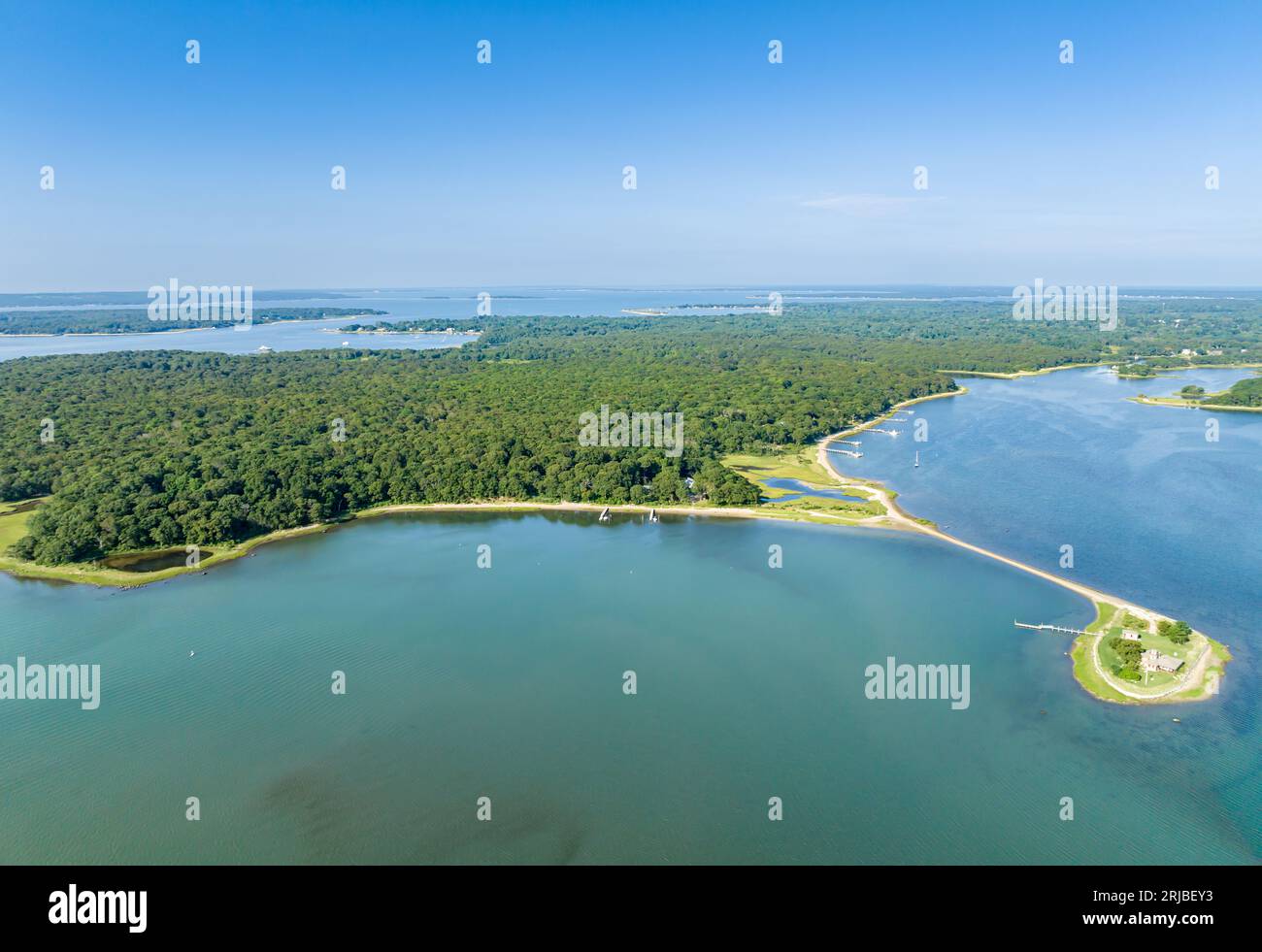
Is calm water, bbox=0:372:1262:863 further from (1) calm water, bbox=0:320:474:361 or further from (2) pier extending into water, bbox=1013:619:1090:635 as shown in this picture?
(1) calm water, bbox=0:320:474:361

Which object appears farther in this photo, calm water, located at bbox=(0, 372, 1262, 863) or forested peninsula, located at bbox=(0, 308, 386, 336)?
forested peninsula, located at bbox=(0, 308, 386, 336)

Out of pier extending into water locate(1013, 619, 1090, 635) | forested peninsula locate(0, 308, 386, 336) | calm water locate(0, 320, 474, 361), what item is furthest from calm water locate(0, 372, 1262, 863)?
forested peninsula locate(0, 308, 386, 336)

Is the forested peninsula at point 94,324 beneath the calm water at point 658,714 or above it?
above

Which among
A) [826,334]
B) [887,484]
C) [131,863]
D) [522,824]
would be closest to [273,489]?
[131,863]

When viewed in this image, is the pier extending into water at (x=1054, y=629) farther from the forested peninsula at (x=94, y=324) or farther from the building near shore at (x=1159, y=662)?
the forested peninsula at (x=94, y=324)

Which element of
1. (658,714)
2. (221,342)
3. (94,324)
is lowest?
(658,714)

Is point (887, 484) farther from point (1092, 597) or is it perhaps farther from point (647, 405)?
point (647, 405)

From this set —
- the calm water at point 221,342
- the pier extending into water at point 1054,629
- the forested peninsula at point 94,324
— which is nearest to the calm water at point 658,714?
the pier extending into water at point 1054,629

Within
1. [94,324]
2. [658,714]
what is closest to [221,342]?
[94,324]

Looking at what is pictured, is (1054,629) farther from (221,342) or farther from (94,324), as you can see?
(94,324)

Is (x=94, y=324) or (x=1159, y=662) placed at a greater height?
(x=94, y=324)
